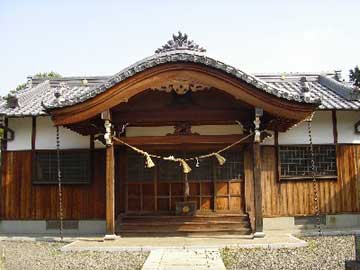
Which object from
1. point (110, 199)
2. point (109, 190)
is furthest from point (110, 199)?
point (109, 190)

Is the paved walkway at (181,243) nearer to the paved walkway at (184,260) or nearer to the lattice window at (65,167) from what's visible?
the paved walkway at (184,260)

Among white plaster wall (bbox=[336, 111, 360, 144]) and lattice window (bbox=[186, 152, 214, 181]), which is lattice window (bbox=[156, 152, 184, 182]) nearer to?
lattice window (bbox=[186, 152, 214, 181])

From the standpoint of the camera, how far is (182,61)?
409 inches

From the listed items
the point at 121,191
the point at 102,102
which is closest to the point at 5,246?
the point at 121,191

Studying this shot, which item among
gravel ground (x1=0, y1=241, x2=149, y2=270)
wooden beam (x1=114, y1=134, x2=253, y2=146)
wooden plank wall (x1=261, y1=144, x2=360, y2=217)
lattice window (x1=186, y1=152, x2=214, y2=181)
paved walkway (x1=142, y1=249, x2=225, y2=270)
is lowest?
gravel ground (x1=0, y1=241, x2=149, y2=270)

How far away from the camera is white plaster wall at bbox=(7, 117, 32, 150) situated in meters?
13.6

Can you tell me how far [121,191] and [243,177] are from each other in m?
3.79

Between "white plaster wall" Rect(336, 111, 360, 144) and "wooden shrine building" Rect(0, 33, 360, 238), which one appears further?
"white plaster wall" Rect(336, 111, 360, 144)

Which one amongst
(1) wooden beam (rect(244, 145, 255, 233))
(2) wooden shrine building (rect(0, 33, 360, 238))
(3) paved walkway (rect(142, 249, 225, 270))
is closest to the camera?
(3) paved walkway (rect(142, 249, 225, 270))

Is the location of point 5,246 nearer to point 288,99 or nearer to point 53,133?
point 53,133

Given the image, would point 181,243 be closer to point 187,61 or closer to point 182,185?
point 182,185

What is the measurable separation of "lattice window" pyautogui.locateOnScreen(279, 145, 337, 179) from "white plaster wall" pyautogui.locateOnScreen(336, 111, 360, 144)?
1.60ft

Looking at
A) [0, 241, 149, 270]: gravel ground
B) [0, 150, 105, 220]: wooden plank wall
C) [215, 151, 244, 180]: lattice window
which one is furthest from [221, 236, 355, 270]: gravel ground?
[0, 150, 105, 220]: wooden plank wall

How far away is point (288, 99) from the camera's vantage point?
10398mm
